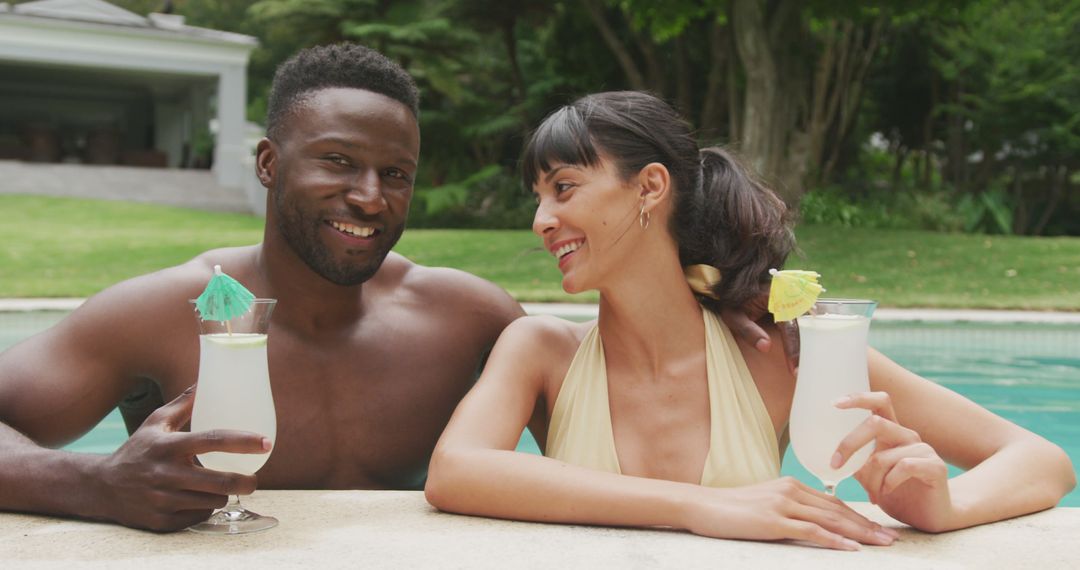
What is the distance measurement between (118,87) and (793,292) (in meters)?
33.0

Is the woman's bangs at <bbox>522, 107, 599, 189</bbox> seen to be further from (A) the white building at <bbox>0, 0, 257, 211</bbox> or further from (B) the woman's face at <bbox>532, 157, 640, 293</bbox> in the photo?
(A) the white building at <bbox>0, 0, 257, 211</bbox>

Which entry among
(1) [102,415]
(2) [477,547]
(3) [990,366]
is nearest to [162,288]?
(1) [102,415]

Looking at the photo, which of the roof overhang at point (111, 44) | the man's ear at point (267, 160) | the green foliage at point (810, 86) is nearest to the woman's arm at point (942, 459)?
the man's ear at point (267, 160)

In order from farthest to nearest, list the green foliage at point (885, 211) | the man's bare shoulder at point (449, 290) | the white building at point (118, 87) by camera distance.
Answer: the white building at point (118, 87) < the green foliage at point (885, 211) < the man's bare shoulder at point (449, 290)

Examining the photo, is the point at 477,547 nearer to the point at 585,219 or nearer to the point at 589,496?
the point at 589,496

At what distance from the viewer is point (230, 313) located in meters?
2.05

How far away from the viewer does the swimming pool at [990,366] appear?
262 inches

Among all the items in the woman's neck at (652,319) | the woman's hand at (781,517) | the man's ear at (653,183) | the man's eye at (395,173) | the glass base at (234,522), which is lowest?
the glass base at (234,522)

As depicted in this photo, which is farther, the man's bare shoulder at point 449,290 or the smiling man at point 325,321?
the man's bare shoulder at point 449,290

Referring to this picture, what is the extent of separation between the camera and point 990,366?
825 centimetres

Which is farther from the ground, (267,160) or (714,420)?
(267,160)

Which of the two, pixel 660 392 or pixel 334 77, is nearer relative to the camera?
pixel 660 392

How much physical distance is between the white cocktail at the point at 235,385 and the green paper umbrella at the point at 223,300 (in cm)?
2

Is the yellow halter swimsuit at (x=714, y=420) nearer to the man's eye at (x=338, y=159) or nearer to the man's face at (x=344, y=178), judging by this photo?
the man's face at (x=344, y=178)
